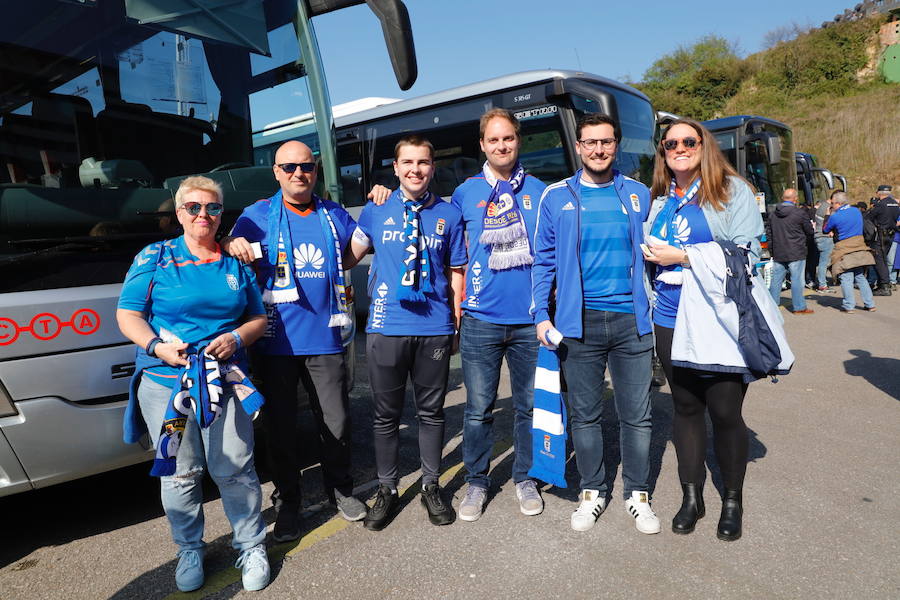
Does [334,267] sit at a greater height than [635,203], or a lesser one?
lesser

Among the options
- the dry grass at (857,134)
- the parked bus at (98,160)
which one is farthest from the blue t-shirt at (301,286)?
the dry grass at (857,134)

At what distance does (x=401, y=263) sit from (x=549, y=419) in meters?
1.08

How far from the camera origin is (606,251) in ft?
9.79

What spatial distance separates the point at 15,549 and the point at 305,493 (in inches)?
57.3

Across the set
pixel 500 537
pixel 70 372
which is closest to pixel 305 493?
pixel 500 537

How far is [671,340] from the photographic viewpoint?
304cm

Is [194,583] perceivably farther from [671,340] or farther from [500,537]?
[671,340]

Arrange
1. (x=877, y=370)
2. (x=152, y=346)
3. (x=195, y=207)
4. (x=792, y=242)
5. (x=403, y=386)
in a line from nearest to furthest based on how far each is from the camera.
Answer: (x=152, y=346), (x=195, y=207), (x=403, y=386), (x=877, y=370), (x=792, y=242)

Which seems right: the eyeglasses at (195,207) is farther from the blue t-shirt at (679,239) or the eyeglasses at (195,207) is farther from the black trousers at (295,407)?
the blue t-shirt at (679,239)

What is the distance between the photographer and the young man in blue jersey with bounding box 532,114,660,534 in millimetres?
2986

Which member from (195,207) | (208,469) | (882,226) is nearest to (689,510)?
(208,469)

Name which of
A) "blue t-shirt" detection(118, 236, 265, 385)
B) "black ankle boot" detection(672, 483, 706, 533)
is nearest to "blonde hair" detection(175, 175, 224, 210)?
"blue t-shirt" detection(118, 236, 265, 385)

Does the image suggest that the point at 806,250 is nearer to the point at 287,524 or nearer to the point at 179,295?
the point at 287,524

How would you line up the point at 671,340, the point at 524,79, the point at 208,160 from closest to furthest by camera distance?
the point at 671,340 < the point at 208,160 < the point at 524,79
